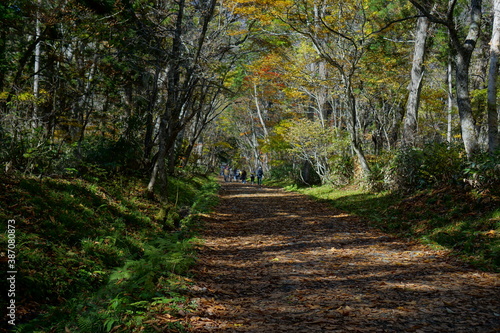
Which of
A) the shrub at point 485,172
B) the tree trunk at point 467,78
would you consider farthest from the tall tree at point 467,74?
the shrub at point 485,172

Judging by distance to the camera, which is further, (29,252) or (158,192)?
(158,192)

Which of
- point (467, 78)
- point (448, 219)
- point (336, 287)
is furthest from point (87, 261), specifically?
point (467, 78)

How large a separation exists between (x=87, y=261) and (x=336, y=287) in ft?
12.1

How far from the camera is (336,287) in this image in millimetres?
4496

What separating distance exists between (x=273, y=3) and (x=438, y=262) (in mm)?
10731

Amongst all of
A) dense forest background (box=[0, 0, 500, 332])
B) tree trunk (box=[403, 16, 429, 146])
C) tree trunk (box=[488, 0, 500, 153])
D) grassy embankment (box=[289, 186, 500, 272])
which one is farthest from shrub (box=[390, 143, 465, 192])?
tree trunk (box=[403, 16, 429, 146])

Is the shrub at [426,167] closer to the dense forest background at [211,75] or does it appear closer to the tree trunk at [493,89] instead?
the dense forest background at [211,75]

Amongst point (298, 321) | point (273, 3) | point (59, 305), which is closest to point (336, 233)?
point (298, 321)

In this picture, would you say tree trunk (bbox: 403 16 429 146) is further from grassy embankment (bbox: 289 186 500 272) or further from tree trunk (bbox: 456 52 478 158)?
tree trunk (bbox: 456 52 478 158)

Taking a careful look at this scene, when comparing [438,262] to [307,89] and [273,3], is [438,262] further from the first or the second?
[307,89]

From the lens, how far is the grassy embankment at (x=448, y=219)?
5.66 m

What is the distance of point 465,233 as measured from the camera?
6.33m

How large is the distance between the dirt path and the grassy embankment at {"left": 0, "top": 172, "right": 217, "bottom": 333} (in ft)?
1.77

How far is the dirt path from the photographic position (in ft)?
11.0
